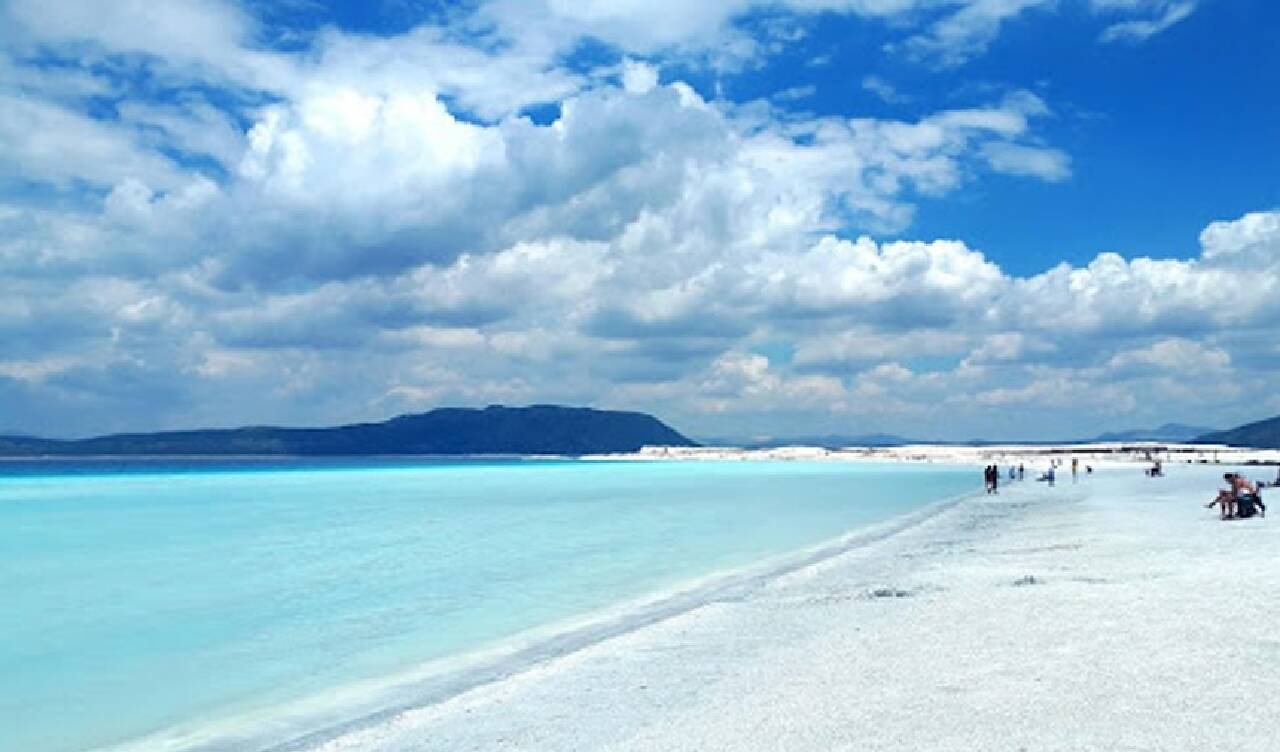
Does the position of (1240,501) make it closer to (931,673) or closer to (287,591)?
(931,673)

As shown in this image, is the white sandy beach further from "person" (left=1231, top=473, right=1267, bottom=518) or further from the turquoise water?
"person" (left=1231, top=473, right=1267, bottom=518)

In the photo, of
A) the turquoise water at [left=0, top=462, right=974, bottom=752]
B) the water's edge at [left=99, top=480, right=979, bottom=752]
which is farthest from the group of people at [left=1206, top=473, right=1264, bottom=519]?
the water's edge at [left=99, top=480, right=979, bottom=752]

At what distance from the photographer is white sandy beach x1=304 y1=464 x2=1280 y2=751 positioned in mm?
8352

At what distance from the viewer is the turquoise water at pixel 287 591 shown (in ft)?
43.7

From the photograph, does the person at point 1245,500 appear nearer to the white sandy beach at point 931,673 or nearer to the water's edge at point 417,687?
the white sandy beach at point 931,673

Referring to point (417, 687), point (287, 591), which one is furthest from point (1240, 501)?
point (287, 591)

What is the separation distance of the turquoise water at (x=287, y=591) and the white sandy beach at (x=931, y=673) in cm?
295

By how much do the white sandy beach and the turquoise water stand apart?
2.95 metres

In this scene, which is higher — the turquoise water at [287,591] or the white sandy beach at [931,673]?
the white sandy beach at [931,673]

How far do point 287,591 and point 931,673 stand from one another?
16999 mm

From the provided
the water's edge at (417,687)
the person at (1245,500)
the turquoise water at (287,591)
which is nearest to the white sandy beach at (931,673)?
the water's edge at (417,687)

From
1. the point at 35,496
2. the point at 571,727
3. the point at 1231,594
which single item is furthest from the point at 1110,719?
the point at 35,496

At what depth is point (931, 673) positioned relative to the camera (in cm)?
1041

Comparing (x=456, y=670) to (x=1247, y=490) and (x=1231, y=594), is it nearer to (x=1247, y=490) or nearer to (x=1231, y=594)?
(x=1231, y=594)
